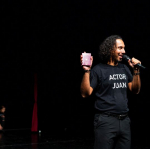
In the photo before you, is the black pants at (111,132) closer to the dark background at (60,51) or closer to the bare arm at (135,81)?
the bare arm at (135,81)

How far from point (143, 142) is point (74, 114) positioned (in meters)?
4.39

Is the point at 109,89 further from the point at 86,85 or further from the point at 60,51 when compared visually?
the point at 60,51

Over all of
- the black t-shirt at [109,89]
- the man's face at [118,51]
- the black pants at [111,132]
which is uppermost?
the man's face at [118,51]

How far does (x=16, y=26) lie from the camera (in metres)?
8.15

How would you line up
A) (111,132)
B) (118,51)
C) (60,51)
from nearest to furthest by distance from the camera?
(111,132) < (118,51) < (60,51)

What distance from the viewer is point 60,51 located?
9.38 meters

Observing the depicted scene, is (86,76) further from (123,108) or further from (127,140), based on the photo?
→ (127,140)

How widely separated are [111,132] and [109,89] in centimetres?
30

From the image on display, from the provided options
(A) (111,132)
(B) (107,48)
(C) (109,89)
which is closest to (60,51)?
(B) (107,48)

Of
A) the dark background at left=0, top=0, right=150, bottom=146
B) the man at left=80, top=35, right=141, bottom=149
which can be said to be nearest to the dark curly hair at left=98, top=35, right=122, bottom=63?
Result: the man at left=80, top=35, right=141, bottom=149

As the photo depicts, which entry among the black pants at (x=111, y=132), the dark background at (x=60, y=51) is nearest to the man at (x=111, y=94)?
the black pants at (x=111, y=132)

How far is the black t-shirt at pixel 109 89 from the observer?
7.22 ft

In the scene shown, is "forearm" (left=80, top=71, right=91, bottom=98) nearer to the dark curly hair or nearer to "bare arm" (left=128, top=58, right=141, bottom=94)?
the dark curly hair

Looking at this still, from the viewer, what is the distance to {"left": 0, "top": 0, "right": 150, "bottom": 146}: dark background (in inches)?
294
